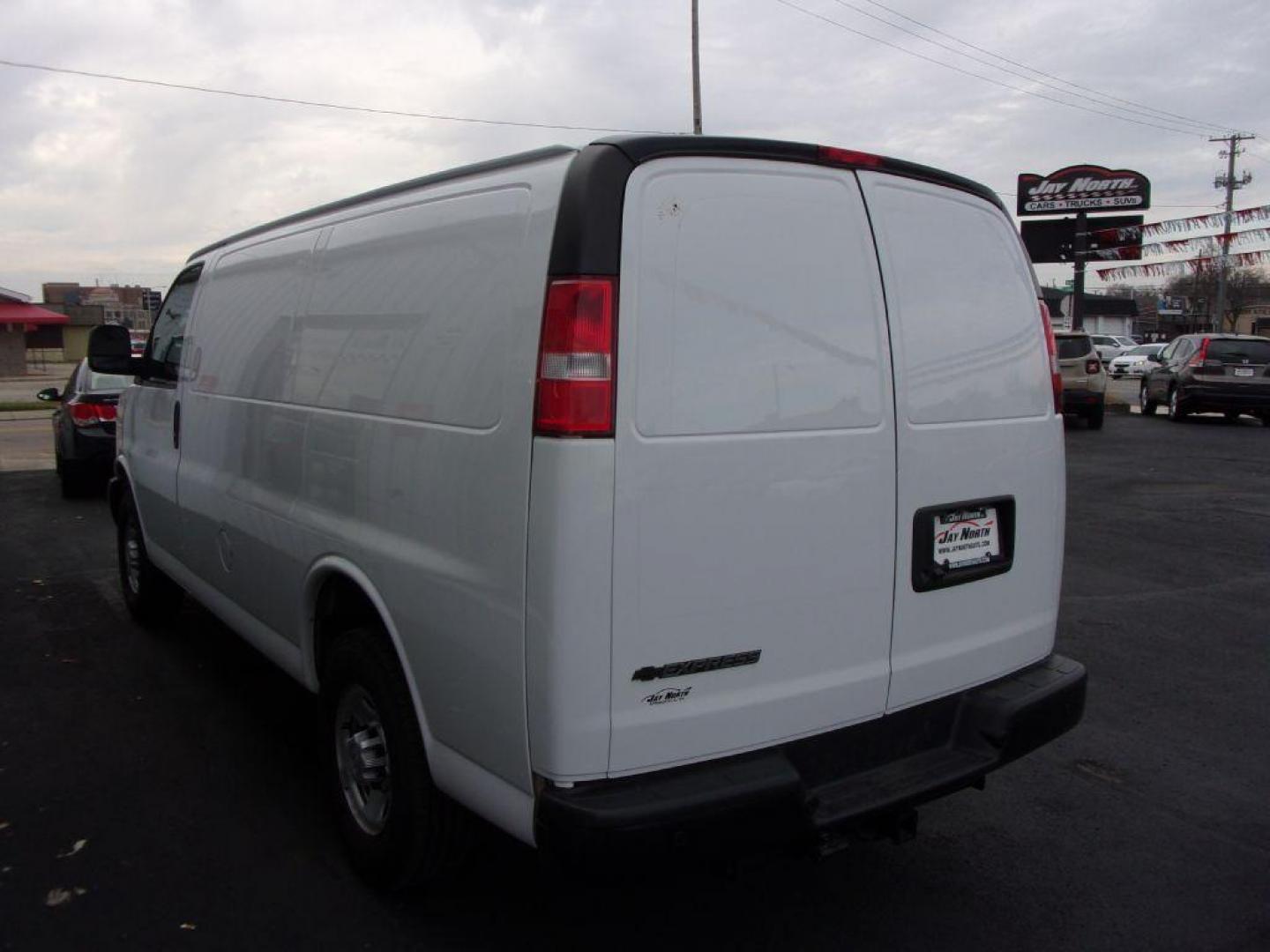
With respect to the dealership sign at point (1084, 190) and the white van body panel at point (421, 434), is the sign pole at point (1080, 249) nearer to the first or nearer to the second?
the dealership sign at point (1084, 190)

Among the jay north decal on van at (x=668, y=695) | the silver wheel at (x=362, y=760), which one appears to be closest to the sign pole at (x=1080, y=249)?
the silver wheel at (x=362, y=760)

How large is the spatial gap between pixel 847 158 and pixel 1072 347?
671 inches

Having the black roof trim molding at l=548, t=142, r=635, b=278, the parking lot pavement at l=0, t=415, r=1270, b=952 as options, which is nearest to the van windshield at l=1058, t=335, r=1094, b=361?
the parking lot pavement at l=0, t=415, r=1270, b=952

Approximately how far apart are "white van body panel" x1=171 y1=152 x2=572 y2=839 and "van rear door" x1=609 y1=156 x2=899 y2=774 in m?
0.26

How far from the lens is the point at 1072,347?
18.2 metres

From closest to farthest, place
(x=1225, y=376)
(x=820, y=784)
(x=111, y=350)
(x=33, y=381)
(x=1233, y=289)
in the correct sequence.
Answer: (x=820, y=784), (x=111, y=350), (x=1225, y=376), (x=33, y=381), (x=1233, y=289)

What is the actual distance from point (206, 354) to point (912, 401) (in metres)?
3.25

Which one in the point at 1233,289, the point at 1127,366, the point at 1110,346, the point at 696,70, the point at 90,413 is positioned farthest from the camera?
the point at 1233,289

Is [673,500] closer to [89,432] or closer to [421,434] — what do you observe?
[421,434]

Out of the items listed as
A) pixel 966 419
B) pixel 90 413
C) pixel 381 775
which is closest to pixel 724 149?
pixel 966 419

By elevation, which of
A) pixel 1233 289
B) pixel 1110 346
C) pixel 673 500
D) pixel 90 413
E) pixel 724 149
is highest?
pixel 1233 289

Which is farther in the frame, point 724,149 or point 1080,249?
point 1080,249

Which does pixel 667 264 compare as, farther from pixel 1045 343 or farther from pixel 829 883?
pixel 829 883

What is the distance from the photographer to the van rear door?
7.89 ft
